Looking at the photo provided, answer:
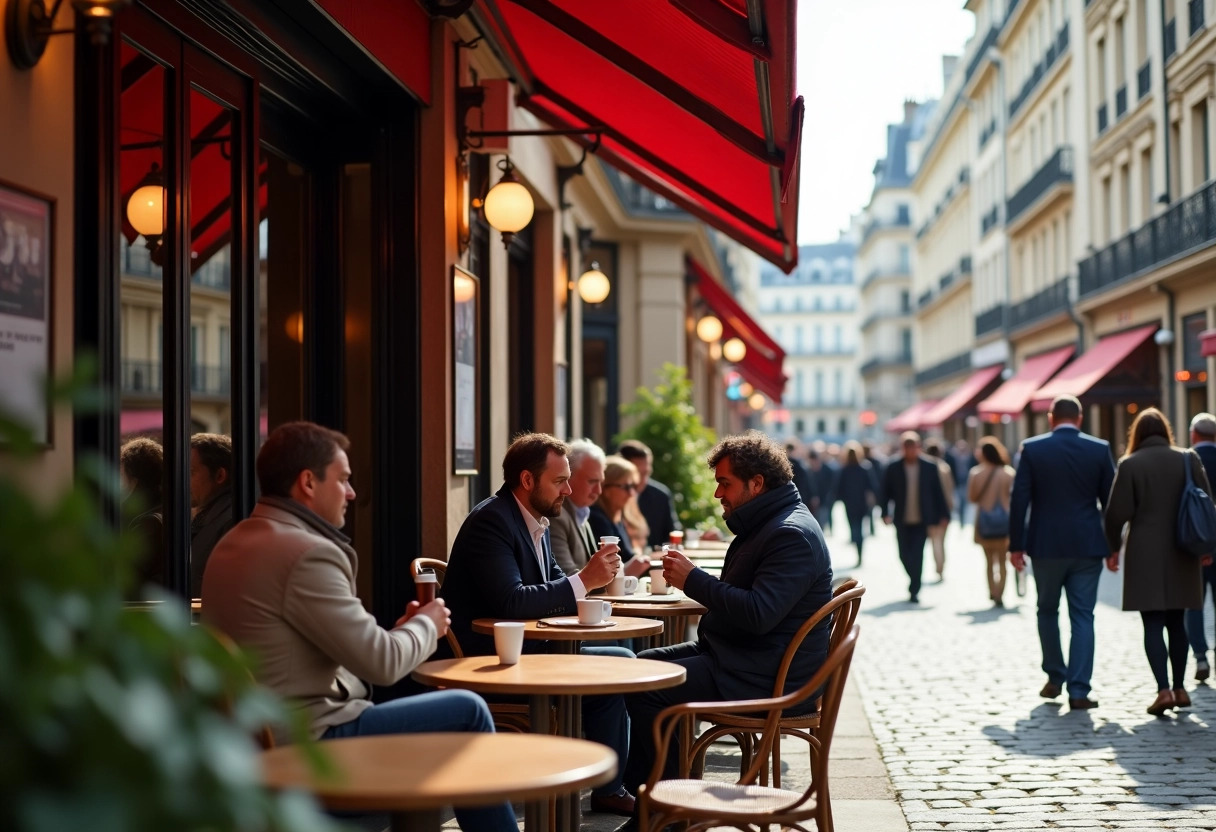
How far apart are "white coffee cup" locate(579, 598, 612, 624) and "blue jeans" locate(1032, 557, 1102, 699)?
4.65 meters

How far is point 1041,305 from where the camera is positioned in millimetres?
38562

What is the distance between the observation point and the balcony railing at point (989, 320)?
45.6m

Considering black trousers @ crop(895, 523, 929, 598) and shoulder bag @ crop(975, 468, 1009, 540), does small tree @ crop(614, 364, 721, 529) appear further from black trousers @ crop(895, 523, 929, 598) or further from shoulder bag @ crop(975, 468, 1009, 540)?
shoulder bag @ crop(975, 468, 1009, 540)

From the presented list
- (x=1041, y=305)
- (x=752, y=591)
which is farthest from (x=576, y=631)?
(x=1041, y=305)

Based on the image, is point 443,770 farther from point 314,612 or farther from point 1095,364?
point 1095,364

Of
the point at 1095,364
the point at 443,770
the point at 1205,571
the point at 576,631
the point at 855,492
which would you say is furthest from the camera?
the point at 1095,364

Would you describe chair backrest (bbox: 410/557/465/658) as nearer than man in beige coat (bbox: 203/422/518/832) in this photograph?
No

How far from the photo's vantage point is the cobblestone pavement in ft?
20.3

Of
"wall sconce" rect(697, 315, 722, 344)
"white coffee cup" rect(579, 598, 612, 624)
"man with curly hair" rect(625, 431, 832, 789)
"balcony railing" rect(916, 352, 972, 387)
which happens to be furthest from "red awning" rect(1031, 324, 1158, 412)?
"white coffee cup" rect(579, 598, 612, 624)

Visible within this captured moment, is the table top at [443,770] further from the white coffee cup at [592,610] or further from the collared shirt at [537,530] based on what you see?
the collared shirt at [537,530]

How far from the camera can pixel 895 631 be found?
43.4ft

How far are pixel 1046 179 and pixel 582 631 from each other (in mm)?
33717

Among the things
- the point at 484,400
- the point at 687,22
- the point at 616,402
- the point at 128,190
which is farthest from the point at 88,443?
the point at 616,402

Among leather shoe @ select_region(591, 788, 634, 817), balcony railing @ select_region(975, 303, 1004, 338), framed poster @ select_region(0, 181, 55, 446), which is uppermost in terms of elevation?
balcony railing @ select_region(975, 303, 1004, 338)
